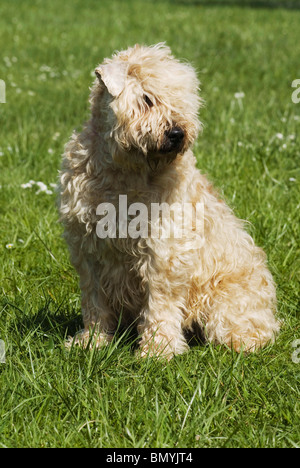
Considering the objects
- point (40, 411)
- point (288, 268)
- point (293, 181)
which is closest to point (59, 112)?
point (293, 181)

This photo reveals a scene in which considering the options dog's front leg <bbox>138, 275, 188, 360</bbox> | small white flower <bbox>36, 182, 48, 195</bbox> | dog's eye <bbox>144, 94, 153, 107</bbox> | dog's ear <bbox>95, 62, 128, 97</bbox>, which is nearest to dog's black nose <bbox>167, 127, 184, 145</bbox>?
dog's eye <bbox>144, 94, 153, 107</bbox>

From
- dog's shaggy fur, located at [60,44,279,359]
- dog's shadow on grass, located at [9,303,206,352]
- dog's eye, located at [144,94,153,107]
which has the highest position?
dog's eye, located at [144,94,153,107]

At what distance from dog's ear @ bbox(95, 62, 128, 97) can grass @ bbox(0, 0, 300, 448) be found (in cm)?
123

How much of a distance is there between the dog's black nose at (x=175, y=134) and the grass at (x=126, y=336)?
1.03m

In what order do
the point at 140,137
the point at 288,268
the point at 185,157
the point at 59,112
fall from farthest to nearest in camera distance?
1. the point at 59,112
2. the point at 288,268
3. the point at 185,157
4. the point at 140,137

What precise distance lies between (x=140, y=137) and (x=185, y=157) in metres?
0.37

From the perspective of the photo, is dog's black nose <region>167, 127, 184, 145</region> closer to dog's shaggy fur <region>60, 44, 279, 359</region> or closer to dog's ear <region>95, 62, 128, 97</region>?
dog's shaggy fur <region>60, 44, 279, 359</region>

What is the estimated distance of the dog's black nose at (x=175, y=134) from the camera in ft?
10.8

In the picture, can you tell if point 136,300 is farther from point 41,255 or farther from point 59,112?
point 59,112

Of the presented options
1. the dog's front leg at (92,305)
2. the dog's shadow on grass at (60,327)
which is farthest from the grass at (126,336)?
the dog's front leg at (92,305)

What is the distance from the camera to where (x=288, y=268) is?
15.2 feet

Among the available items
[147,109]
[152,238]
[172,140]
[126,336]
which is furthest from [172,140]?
[126,336]

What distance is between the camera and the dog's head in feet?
10.8
